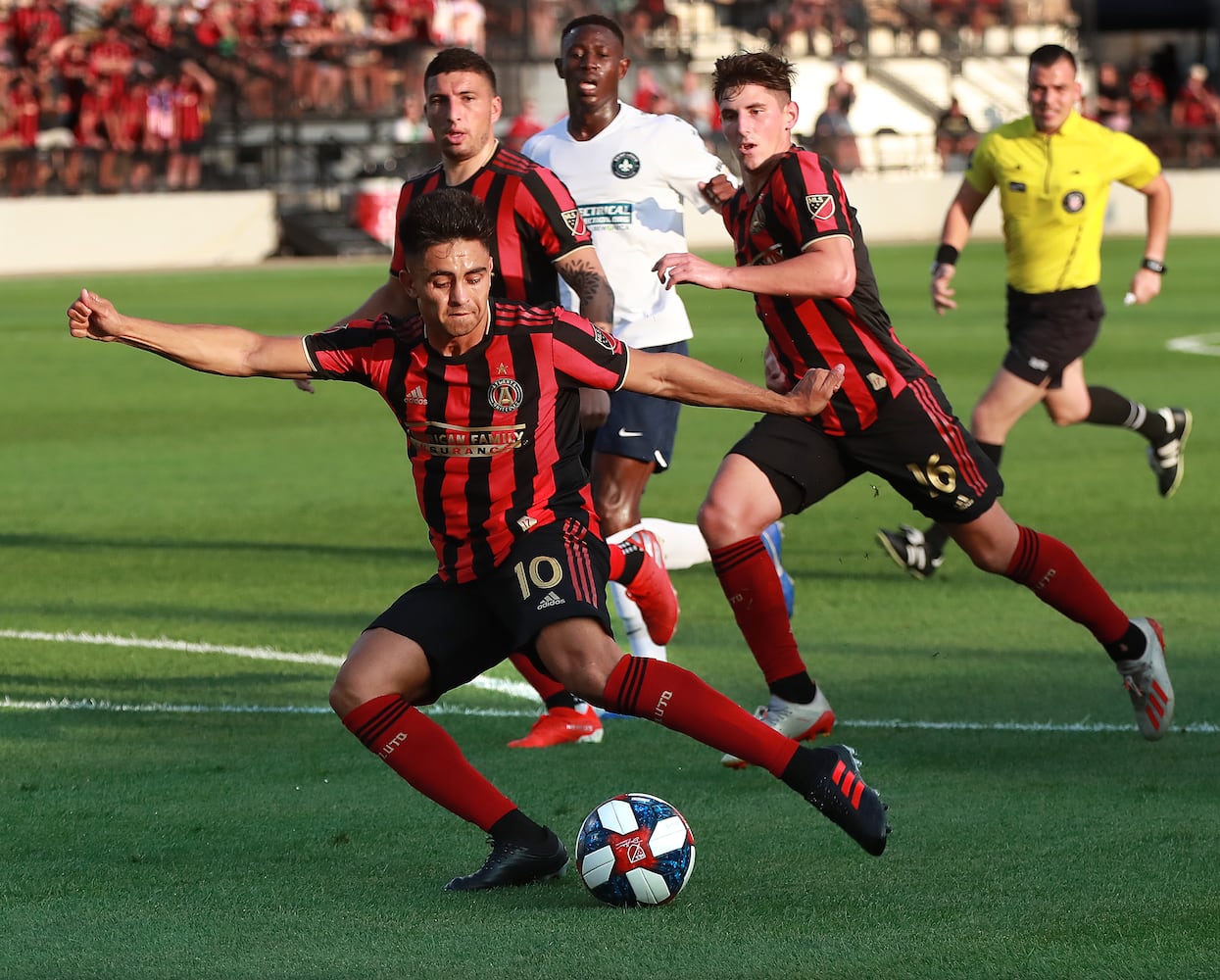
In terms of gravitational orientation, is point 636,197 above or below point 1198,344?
above

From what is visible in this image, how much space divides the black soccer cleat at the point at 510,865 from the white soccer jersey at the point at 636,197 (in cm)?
299

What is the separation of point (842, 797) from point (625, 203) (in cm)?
338

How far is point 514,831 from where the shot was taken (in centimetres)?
480

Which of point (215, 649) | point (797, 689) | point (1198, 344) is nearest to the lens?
point (797, 689)

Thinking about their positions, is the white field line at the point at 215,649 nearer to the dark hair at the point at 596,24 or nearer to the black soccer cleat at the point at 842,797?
the dark hair at the point at 596,24

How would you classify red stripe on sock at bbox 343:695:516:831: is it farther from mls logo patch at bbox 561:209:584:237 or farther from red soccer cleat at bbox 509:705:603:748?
mls logo patch at bbox 561:209:584:237

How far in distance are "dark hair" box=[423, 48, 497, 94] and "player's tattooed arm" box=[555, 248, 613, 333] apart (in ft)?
1.98

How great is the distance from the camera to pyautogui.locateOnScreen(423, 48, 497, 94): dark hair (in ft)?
21.2

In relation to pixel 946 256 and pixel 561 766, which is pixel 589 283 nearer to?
pixel 561 766

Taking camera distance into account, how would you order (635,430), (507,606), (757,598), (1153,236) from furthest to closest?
1. (1153,236)
2. (635,430)
3. (757,598)
4. (507,606)

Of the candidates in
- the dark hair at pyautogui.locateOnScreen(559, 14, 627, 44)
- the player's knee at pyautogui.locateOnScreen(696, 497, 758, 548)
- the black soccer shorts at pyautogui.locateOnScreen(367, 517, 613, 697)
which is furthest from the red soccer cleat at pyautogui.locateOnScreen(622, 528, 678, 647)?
the dark hair at pyautogui.locateOnScreen(559, 14, 627, 44)

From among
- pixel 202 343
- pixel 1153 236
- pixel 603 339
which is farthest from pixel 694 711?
pixel 1153 236

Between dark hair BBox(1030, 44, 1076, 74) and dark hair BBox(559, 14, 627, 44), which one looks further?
dark hair BBox(1030, 44, 1076, 74)

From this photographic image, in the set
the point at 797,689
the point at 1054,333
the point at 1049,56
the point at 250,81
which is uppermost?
the point at 250,81
